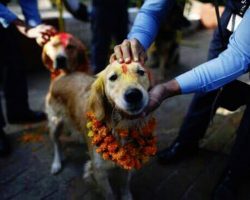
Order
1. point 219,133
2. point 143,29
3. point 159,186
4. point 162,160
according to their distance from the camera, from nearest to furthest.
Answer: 1. point 143,29
2. point 159,186
3. point 162,160
4. point 219,133

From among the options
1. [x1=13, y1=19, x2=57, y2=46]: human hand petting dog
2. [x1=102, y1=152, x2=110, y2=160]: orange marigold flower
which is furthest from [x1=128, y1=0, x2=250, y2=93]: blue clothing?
[x1=13, y1=19, x2=57, y2=46]: human hand petting dog

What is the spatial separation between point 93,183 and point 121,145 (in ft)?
2.04

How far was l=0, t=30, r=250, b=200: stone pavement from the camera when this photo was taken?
2980 mm

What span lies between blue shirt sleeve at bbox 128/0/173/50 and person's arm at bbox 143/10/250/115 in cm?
48

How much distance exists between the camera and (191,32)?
320 inches

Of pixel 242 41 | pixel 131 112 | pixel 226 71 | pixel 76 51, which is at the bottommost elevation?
pixel 76 51

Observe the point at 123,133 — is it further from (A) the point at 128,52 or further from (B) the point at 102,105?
(A) the point at 128,52

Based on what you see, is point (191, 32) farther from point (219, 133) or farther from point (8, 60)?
point (8, 60)

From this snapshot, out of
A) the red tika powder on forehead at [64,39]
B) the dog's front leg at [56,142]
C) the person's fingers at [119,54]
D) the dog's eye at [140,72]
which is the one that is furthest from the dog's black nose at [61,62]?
the dog's eye at [140,72]

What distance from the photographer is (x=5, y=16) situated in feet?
10.4

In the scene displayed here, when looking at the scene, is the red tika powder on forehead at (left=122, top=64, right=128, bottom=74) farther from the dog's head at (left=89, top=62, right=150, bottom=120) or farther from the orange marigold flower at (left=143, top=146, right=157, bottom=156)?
the orange marigold flower at (left=143, top=146, right=157, bottom=156)

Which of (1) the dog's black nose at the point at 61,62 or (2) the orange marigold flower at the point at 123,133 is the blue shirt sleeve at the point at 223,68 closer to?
(2) the orange marigold flower at the point at 123,133

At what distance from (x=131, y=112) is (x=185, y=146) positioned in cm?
147

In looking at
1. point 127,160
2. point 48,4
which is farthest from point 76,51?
point 48,4
